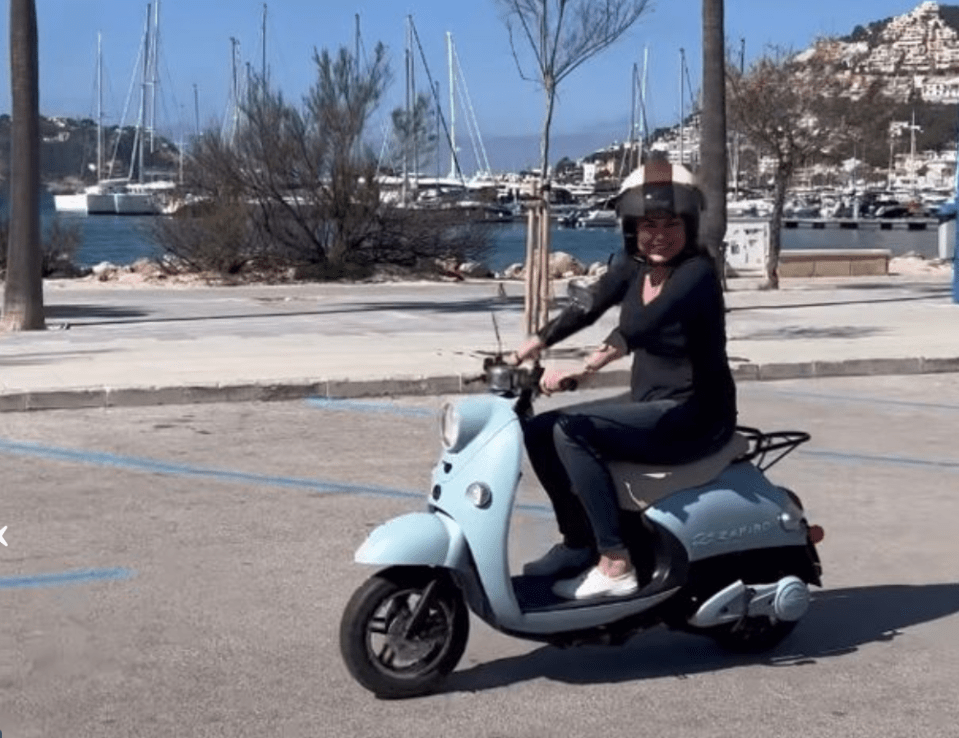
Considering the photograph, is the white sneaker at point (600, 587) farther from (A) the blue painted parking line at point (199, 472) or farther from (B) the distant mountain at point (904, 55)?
(B) the distant mountain at point (904, 55)

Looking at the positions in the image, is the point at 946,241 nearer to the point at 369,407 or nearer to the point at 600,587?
the point at 369,407

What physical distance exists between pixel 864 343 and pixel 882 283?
40.1 feet

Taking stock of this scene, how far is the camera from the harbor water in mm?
50062

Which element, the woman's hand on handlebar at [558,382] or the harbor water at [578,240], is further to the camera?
the harbor water at [578,240]

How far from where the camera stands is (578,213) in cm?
7494

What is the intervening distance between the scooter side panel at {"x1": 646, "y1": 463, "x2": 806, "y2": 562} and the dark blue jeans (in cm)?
16

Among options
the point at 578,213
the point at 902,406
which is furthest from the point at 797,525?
the point at 578,213

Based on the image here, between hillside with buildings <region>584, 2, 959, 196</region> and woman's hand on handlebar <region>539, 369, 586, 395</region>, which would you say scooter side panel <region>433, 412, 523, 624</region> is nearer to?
woman's hand on handlebar <region>539, 369, 586, 395</region>

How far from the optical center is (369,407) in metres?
13.5

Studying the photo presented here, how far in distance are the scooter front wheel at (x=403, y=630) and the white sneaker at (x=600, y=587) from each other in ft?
1.31

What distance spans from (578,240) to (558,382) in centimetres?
6169

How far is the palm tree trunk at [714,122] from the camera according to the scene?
20.4m

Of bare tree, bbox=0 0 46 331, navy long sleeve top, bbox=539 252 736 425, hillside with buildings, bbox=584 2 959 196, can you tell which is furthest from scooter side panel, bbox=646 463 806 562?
bare tree, bbox=0 0 46 331

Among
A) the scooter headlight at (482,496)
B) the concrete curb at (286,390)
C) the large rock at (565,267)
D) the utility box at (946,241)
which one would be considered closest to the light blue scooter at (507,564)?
the scooter headlight at (482,496)
